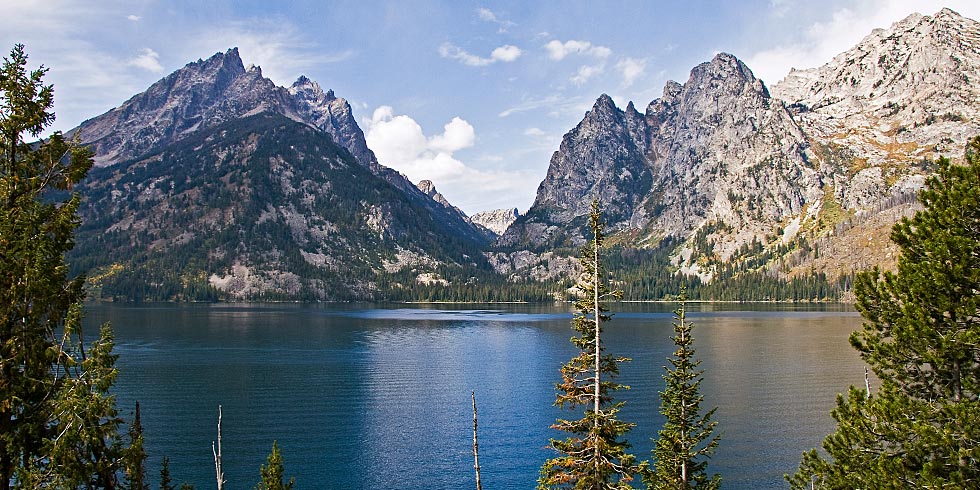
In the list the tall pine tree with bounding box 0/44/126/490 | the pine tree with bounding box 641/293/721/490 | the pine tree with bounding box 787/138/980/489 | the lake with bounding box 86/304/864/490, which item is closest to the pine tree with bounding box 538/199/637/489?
the pine tree with bounding box 641/293/721/490

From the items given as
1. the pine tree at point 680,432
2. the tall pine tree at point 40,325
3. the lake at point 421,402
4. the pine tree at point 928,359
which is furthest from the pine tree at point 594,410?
the lake at point 421,402

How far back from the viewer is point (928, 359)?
20.3m

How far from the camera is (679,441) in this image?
31.8 m

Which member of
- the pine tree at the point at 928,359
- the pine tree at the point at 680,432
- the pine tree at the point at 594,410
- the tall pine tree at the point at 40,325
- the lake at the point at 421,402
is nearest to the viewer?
the tall pine tree at the point at 40,325

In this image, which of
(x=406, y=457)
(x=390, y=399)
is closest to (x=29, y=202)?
(x=406, y=457)

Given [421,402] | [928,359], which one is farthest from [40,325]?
[421,402]

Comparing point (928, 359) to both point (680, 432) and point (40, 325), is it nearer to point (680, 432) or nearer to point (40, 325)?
point (680, 432)

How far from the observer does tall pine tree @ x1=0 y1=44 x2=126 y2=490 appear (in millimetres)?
16516

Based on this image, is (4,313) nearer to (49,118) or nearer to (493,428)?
(49,118)

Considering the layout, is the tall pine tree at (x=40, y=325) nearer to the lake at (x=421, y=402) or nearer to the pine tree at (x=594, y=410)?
the pine tree at (x=594, y=410)

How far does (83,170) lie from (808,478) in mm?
30755

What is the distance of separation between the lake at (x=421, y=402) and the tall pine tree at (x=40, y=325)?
42.7 meters

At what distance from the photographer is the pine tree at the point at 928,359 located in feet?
61.7

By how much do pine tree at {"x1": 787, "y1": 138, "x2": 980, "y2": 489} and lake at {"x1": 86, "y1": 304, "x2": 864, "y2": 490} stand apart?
123ft
